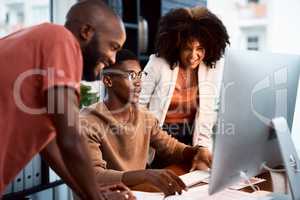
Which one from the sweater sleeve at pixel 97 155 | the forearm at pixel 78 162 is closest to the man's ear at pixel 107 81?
the sweater sleeve at pixel 97 155

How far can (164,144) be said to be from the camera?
1.72 m

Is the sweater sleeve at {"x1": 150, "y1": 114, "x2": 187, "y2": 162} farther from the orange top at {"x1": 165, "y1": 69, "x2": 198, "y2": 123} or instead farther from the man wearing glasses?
the orange top at {"x1": 165, "y1": 69, "x2": 198, "y2": 123}

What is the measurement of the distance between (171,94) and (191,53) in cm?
23

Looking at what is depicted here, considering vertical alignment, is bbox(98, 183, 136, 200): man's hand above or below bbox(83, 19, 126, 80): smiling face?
below

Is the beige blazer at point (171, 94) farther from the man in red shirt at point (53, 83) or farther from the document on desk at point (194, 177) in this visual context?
the man in red shirt at point (53, 83)

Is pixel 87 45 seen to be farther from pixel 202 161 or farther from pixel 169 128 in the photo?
pixel 169 128

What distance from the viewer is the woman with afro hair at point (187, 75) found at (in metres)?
1.96

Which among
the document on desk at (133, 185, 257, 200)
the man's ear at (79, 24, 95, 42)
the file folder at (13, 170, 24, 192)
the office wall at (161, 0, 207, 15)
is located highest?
the office wall at (161, 0, 207, 15)

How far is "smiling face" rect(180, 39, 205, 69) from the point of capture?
6.57 ft

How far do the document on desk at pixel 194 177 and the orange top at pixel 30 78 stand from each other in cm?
52

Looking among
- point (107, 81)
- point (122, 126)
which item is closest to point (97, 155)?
point (122, 126)

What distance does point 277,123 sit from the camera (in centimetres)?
102

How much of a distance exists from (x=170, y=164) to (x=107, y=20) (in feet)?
2.88

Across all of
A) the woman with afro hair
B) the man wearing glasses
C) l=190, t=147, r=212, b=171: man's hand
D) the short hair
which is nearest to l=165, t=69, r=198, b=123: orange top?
the woman with afro hair
